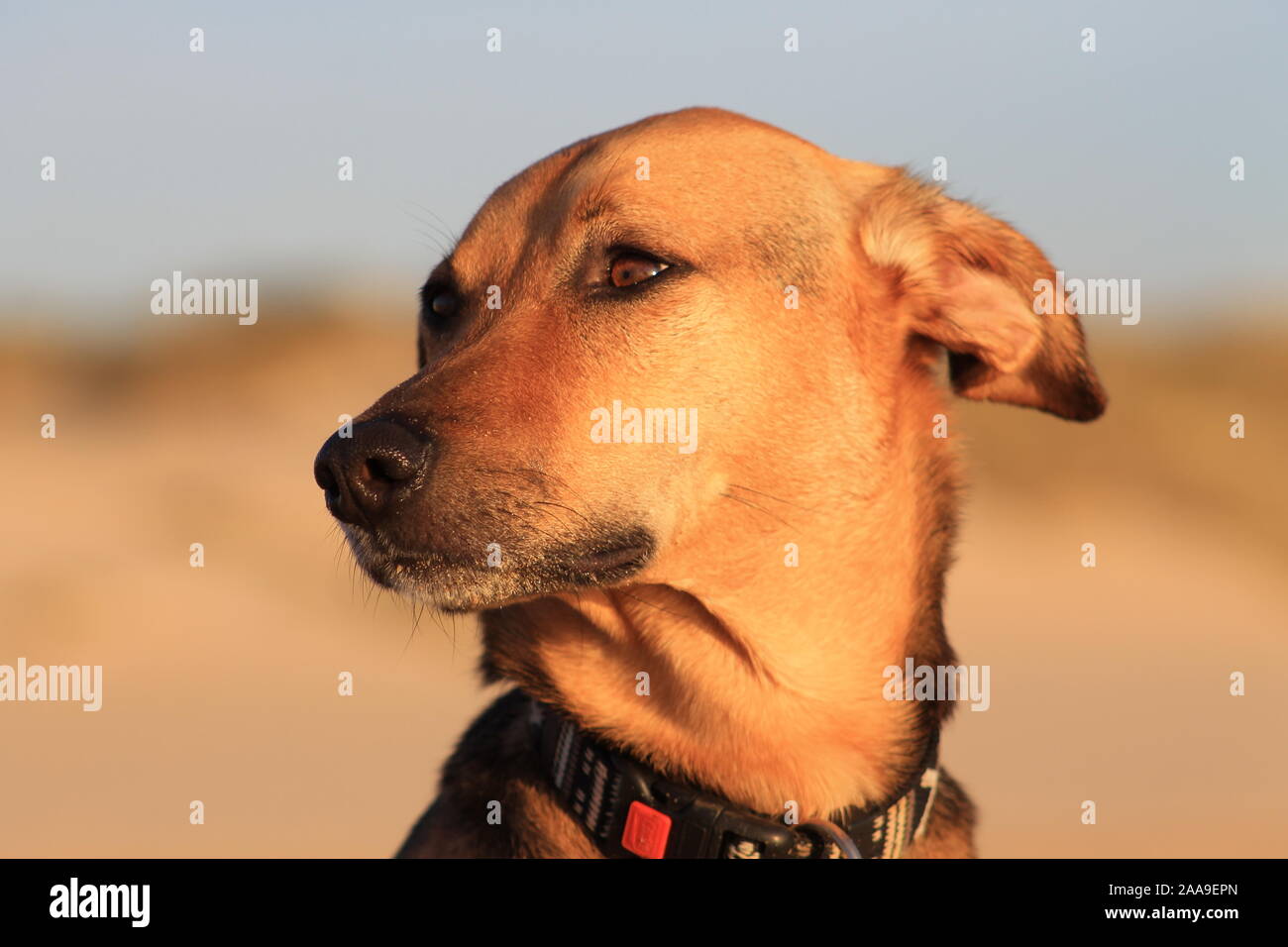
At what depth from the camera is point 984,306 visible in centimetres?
416

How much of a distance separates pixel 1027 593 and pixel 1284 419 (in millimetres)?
8693

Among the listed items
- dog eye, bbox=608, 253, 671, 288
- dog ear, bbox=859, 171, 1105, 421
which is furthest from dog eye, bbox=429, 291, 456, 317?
dog ear, bbox=859, 171, 1105, 421

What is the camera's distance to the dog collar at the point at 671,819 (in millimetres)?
3387

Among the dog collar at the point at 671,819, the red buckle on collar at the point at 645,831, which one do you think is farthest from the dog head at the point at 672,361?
the red buckle on collar at the point at 645,831

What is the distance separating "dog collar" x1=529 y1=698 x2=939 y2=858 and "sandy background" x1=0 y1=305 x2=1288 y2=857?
22.8 inches

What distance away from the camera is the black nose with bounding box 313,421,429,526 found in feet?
10.5

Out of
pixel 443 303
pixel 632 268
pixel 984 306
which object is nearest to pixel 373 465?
pixel 632 268

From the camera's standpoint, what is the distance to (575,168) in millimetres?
3980

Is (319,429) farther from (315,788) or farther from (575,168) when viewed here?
(575,168)

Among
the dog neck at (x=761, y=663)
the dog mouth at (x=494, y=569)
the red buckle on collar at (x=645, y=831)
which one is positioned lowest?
the red buckle on collar at (x=645, y=831)

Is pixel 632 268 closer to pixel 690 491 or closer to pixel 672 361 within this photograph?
pixel 672 361

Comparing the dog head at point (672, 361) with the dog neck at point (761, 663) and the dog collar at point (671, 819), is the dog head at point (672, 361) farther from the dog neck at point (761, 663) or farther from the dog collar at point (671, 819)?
the dog collar at point (671, 819)

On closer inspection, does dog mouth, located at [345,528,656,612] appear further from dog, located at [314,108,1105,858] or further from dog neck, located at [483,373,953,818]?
dog neck, located at [483,373,953,818]

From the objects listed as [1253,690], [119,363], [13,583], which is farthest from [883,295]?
[119,363]
